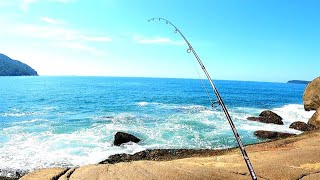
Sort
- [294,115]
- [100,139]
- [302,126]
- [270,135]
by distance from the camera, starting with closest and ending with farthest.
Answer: [100,139] → [270,135] → [302,126] → [294,115]

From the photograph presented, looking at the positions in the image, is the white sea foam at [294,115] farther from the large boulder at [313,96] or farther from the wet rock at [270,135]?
the wet rock at [270,135]

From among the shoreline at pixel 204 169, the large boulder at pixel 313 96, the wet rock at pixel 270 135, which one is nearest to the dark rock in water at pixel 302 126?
the large boulder at pixel 313 96

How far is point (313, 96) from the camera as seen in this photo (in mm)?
38875

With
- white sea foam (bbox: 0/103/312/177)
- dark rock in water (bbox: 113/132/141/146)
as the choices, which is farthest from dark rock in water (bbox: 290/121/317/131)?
dark rock in water (bbox: 113/132/141/146)

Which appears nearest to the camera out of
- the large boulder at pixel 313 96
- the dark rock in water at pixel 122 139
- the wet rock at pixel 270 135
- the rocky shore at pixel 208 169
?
the rocky shore at pixel 208 169

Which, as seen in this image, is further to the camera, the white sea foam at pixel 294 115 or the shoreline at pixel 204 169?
the white sea foam at pixel 294 115

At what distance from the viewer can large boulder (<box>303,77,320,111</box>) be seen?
126 ft

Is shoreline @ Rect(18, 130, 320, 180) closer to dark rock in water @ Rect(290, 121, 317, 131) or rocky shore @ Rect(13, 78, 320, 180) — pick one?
rocky shore @ Rect(13, 78, 320, 180)

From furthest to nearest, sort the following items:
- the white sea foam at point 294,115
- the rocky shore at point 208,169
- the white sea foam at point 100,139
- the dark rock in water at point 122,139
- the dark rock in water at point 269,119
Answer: the white sea foam at point 294,115, the dark rock in water at point 269,119, the dark rock in water at point 122,139, the white sea foam at point 100,139, the rocky shore at point 208,169

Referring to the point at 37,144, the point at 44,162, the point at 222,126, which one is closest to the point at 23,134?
the point at 37,144

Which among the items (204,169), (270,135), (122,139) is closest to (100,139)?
(122,139)

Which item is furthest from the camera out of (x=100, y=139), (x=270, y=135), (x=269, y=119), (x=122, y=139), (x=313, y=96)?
(x=269, y=119)

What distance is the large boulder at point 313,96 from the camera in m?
38.3

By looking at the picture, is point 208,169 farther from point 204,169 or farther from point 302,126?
point 302,126
